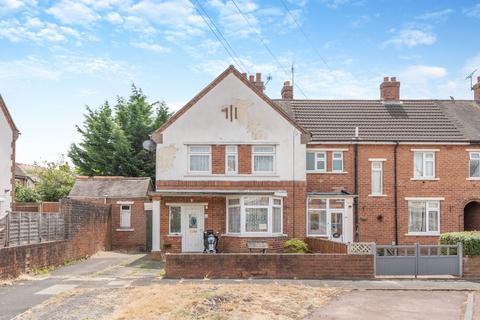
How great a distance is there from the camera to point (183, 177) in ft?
87.5

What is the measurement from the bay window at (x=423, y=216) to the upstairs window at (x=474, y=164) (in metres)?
2.38

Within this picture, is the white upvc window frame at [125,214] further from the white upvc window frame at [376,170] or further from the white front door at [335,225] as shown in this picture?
the white upvc window frame at [376,170]

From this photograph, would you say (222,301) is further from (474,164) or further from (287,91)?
(287,91)

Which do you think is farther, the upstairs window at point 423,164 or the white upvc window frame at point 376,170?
the upstairs window at point 423,164

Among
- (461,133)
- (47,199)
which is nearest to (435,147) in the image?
(461,133)

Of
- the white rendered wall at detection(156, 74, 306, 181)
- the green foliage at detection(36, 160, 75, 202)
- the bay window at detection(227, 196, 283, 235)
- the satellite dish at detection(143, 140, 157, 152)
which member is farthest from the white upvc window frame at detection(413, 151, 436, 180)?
the green foliage at detection(36, 160, 75, 202)

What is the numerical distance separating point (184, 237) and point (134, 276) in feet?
23.9

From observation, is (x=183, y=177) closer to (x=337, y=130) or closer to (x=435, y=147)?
(x=337, y=130)

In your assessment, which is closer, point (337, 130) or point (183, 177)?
point (183, 177)

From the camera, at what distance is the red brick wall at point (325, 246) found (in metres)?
19.9

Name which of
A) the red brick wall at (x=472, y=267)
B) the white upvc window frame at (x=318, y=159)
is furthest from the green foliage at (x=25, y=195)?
the red brick wall at (x=472, y=267)

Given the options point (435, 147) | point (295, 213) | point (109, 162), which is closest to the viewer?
point (295, 213)

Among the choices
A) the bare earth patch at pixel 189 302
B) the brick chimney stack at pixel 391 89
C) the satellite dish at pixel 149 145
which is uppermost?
the brick chimney stack at pixel 391 89

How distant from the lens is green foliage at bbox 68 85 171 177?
4694 cm
